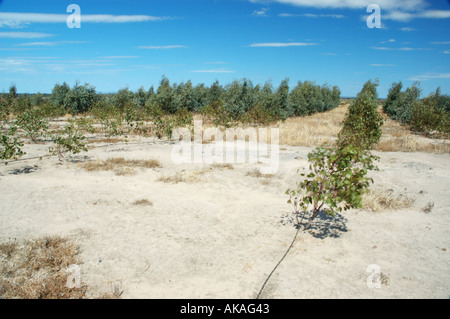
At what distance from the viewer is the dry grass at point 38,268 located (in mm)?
3469

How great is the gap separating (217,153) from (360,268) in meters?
8.26

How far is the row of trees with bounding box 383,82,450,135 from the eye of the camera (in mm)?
17297

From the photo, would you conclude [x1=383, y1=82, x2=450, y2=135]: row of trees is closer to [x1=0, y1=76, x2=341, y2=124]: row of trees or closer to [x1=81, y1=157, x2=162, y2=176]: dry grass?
[x1=0, y1=76, x2=341, y2=124]: row of trees

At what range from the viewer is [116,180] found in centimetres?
802

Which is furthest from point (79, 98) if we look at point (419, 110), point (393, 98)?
point (393, 98)

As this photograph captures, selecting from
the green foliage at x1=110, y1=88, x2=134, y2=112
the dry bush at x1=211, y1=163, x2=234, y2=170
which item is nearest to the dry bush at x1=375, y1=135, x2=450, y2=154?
the dry bush at x1=211, y1=163, x2=234, y2=170

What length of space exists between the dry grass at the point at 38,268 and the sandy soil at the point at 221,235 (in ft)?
0.80

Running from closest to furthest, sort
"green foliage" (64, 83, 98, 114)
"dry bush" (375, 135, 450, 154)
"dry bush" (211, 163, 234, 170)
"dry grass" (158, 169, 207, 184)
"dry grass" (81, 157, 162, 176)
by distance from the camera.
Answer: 1. "dry grass" (158, 169, 207, 184)
2. "dry grass" (81, 157, 162, 176)
3. "dry bush" (211, 163, 234, 170)
4. "dry bush" (375, 135, 450, 154)
5. "green foliage" (64, 83, 98, 114)

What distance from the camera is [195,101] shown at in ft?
101

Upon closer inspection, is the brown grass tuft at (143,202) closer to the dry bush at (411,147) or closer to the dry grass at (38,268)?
the dry grass at (38,268)

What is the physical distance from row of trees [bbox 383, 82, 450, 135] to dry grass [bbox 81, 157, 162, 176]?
664 inches

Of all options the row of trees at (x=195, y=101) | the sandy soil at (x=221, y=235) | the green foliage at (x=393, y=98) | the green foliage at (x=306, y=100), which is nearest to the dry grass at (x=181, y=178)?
the sandy soil at (x=221, y=235)
